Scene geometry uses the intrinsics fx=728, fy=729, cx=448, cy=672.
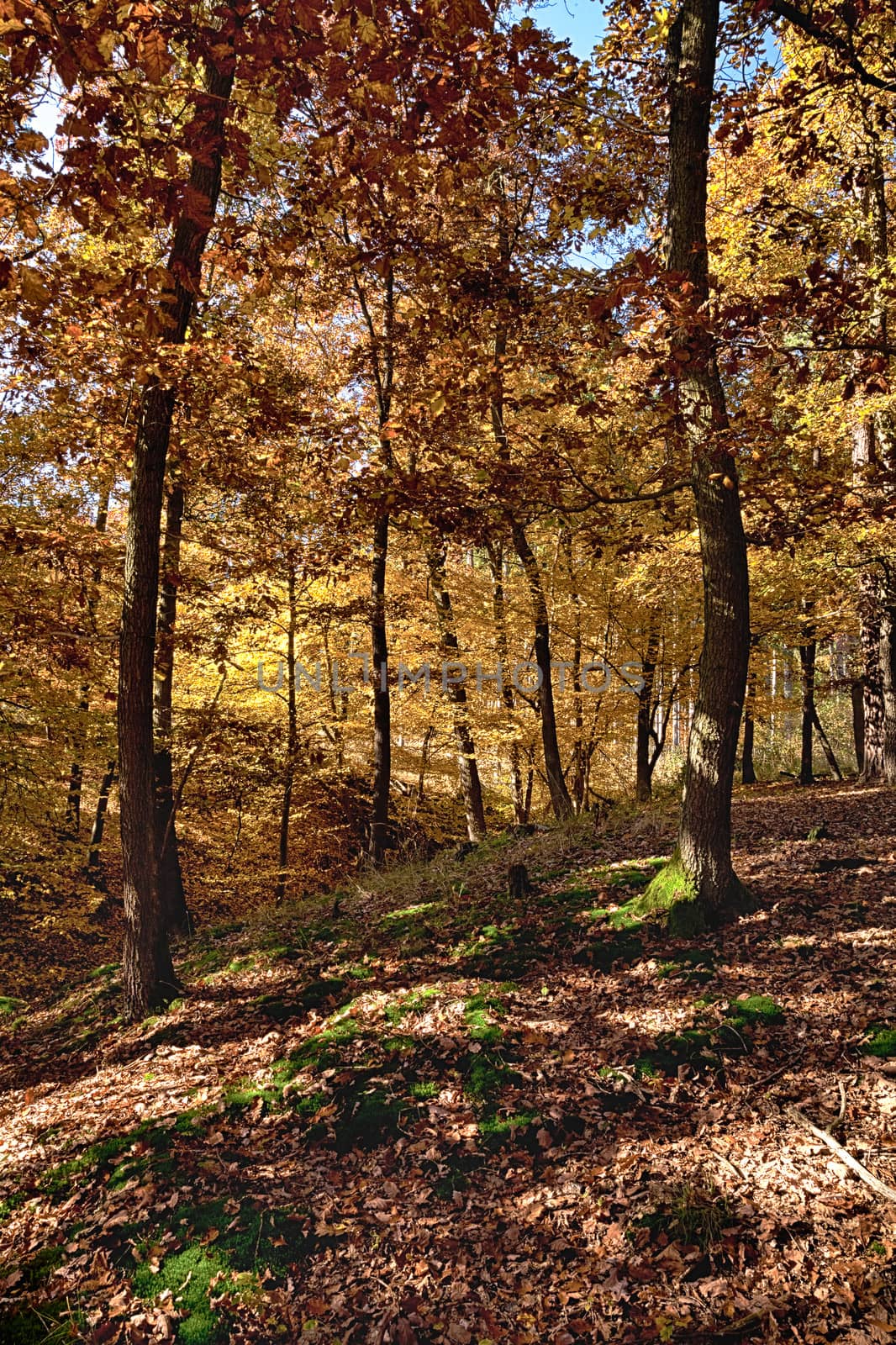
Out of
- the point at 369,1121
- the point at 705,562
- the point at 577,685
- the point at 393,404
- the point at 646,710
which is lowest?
the point at 369,1121

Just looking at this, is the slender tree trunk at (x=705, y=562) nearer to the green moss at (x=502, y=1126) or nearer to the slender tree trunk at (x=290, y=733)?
the green moss at (x=502, y=1126)

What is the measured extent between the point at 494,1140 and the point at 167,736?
7838 mm

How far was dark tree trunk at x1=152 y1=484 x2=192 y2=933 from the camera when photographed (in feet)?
32.5

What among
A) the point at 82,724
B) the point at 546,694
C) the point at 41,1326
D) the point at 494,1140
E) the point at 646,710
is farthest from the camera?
Answer: the point at 646,710

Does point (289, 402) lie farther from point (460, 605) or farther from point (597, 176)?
point (460, 605)

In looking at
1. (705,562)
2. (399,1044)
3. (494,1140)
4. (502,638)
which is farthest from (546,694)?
(494,1140)

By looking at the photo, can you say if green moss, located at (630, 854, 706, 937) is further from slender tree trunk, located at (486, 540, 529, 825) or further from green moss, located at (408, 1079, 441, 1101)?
slender tree trunk, located at (486, 540, 529, 825)

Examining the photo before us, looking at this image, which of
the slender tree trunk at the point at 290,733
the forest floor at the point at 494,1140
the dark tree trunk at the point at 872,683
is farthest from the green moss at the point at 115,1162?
the dark tree trunk at the point at 872,683

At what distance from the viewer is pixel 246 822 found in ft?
56.2

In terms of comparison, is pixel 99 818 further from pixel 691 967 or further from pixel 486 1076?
pixel 691 967

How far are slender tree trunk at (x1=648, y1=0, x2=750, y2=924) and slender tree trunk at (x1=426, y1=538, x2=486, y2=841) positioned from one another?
7651mm

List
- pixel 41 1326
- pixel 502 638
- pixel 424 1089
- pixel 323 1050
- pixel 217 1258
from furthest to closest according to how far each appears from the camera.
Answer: pixel 502 638, pixel 323 1050, pixel 424 1089, pixel 217 1258, pixel 41 1326

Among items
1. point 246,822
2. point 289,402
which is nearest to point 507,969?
point 289,402

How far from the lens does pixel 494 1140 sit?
182 inches
